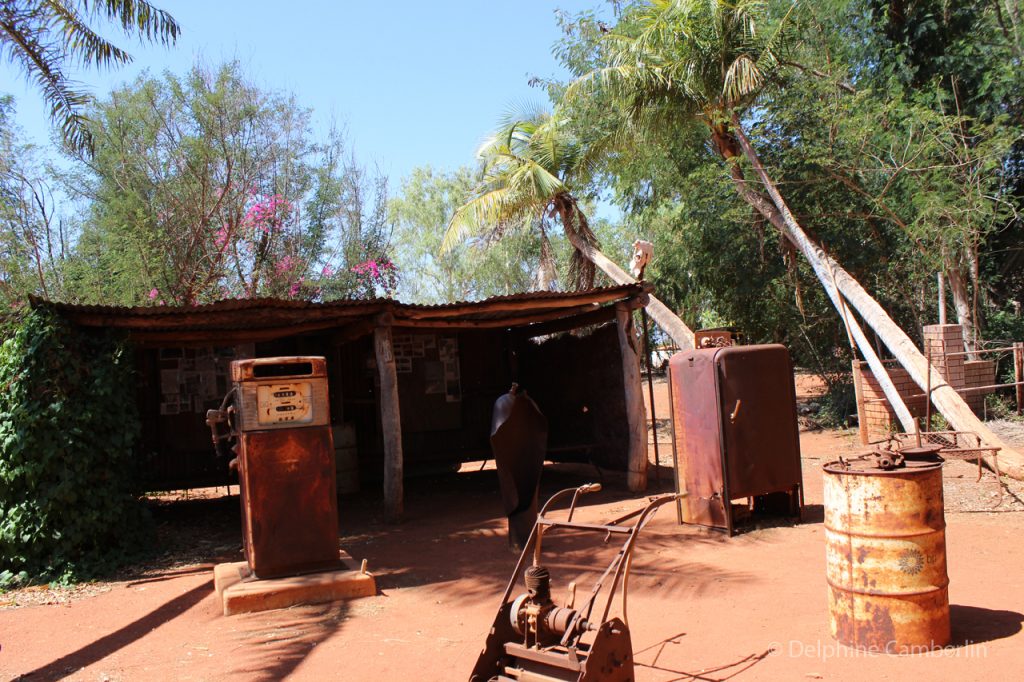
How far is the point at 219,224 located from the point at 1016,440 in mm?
15225

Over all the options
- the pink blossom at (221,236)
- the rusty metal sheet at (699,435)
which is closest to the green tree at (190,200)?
the pink blossom at (221,236)

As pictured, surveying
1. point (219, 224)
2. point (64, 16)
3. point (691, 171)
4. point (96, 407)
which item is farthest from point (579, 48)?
point (96, 407)

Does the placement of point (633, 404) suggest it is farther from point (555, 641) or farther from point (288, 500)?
point (555, 641)

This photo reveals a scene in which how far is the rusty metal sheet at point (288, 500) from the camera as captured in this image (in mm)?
6031

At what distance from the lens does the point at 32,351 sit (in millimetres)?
7117

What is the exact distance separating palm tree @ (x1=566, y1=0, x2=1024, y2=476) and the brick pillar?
911mm

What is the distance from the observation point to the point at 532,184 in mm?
15695

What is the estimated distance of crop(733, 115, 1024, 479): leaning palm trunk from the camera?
31.3ft

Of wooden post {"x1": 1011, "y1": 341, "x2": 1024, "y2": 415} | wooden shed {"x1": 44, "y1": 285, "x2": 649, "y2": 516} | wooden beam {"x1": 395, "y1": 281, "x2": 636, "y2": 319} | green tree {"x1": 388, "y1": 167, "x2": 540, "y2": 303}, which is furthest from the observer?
green tree {"x1": 388, "y1": 167, "x2": 540, "y2": 303}

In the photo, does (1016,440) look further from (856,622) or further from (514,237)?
(514,237)

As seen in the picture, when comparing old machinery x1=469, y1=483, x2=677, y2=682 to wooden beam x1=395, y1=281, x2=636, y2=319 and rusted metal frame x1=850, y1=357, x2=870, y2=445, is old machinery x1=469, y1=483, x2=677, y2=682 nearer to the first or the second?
wooden beam x1=395, y1=281, x2=636, y2=319

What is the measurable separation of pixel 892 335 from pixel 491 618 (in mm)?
9117

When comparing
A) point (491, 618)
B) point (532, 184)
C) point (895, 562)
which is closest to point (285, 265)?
point (532, 184)

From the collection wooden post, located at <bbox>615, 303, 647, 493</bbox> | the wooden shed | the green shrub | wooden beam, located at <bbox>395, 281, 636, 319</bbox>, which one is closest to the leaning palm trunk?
wooden post, located at <bbox>615, 303, 647, 493</bbox>
